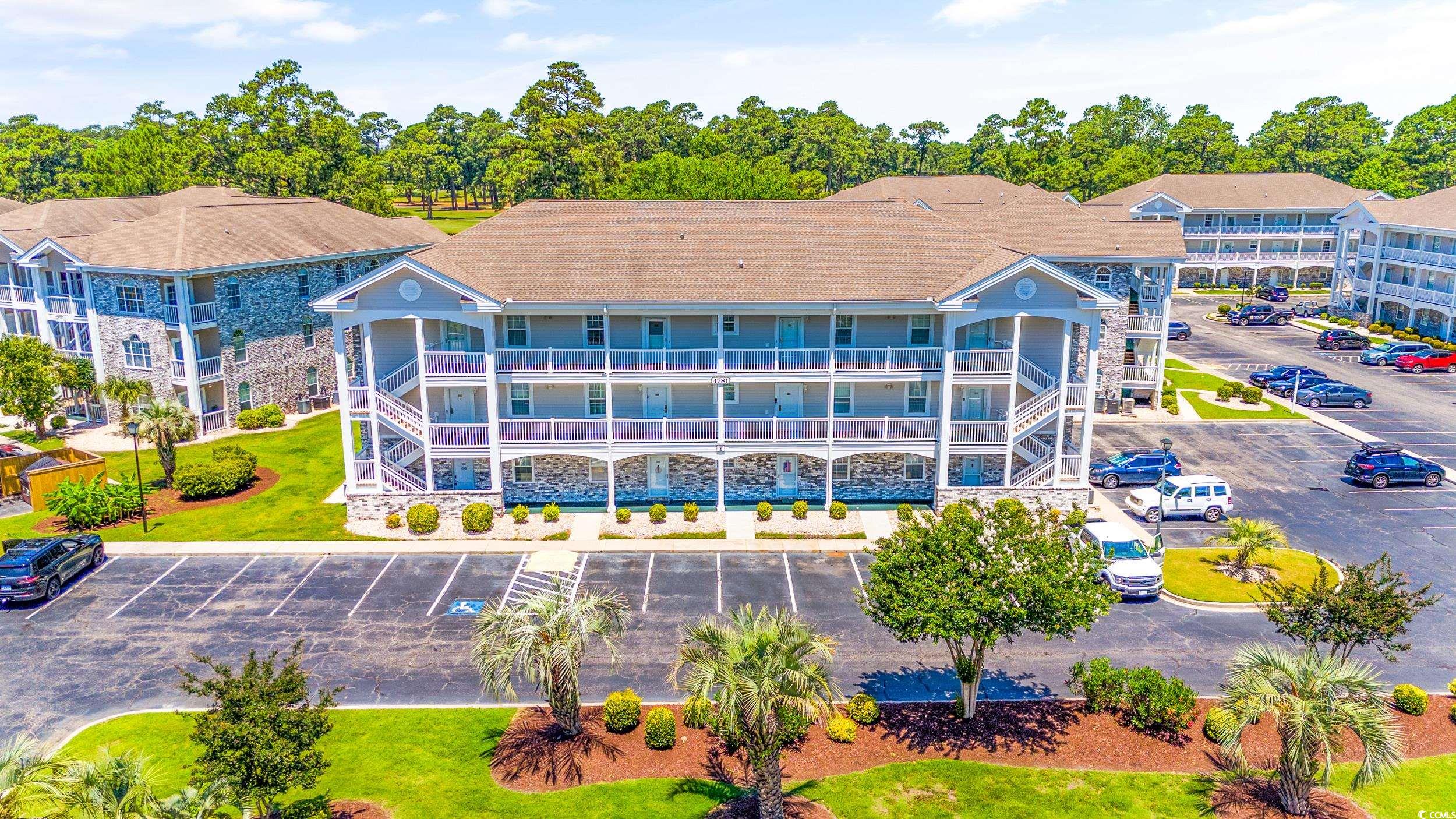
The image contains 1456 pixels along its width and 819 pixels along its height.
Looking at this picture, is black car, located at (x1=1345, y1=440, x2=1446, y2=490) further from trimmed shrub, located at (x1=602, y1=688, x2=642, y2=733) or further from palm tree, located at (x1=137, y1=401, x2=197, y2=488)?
palm tree, located at (x1=137, y1=401, x2=197, y2=488)

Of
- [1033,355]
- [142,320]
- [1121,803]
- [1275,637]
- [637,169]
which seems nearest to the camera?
[1121,803]

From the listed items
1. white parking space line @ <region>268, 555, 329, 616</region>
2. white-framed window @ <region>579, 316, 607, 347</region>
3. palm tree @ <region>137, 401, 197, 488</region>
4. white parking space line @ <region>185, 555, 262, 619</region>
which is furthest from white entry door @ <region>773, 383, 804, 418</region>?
palm tree @ <region>137, 401, 197, 488</region>

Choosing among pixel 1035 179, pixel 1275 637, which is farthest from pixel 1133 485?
pixel 1035 179

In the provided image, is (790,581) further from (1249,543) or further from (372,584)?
(1249,543)

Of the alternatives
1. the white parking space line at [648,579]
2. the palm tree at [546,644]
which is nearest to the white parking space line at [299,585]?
the palm tree at [546,644]

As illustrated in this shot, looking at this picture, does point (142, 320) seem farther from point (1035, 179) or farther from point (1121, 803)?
point (1035, 179)

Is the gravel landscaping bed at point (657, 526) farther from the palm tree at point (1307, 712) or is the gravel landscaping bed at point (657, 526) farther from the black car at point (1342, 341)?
the black car at point (1342, 341)
